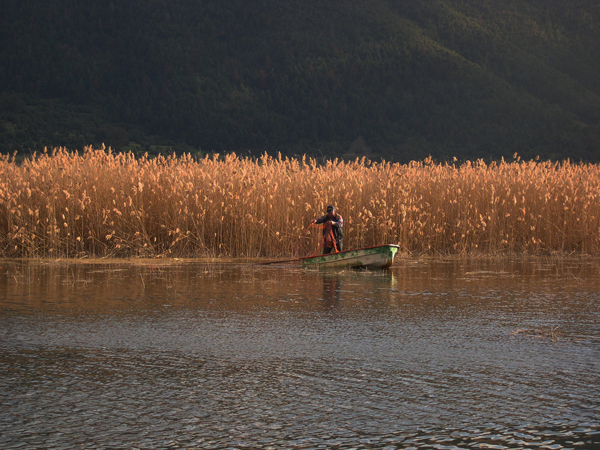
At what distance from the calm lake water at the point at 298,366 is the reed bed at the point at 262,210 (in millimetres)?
4786

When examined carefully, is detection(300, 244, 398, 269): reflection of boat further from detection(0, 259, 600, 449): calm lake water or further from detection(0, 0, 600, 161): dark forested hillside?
detection(0, 0, 600, 161): dark forested hillside

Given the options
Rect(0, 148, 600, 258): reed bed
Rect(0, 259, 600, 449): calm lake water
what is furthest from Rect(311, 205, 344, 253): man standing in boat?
Rect(0, 259, 600, 449): calm lake water

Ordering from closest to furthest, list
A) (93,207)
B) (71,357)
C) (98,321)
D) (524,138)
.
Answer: (71,357)
(98,321)
(93,207)
(524,138)

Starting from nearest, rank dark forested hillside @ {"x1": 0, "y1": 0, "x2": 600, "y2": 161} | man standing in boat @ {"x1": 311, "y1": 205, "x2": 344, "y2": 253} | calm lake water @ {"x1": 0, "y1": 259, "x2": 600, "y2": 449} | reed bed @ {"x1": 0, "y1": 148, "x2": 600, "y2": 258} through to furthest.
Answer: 1. calm lake water @ {"x1": 0, "y1": 259, "x2": 600, "y2": 449}
2. man standing in boat @ {"x1": 311, "y1": 205, "x2": 344, "y2": 253}
3. reed bed @ {"x1": 0, "y1": 148, "x2": 600, "y2": 258}
4. dark forested hillside @ {"x1": 0, "y1": 0, "x2": 600, "y2": 161}

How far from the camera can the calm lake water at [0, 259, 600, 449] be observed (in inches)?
194

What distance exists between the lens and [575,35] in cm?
10256

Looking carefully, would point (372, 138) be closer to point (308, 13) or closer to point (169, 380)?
point (308, 13)

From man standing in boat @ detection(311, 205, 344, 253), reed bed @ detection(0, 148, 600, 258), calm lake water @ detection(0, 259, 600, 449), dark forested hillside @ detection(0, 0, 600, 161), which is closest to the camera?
calm lake water @ detection(0, 259, 600, 449)

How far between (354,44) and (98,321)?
91.2 meters

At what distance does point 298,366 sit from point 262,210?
10311mm

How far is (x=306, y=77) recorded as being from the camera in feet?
297

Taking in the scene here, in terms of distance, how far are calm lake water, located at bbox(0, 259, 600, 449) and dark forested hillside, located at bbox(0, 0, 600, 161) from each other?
64337 mm

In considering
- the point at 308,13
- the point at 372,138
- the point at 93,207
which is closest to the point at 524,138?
the point at 372,138

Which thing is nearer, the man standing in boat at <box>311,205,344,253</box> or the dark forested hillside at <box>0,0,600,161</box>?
the man standing in boat at <box>311,205,344,253</box>
